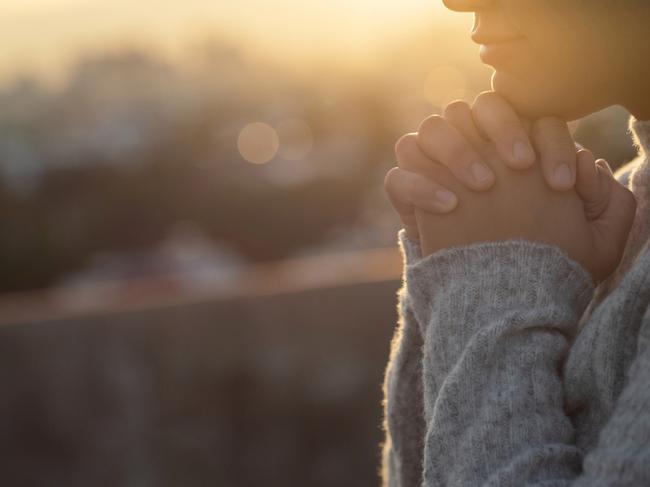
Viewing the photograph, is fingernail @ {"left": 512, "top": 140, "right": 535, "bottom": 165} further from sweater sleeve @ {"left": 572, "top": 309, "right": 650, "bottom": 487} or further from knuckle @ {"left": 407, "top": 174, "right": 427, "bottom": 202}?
sweater sleeve @ {"left": 572, "top": 309, "right": 650, "bottom": 487}

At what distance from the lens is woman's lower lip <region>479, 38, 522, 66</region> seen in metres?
1.11

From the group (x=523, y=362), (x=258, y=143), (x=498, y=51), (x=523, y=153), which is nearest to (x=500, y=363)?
(x=523, y=362)

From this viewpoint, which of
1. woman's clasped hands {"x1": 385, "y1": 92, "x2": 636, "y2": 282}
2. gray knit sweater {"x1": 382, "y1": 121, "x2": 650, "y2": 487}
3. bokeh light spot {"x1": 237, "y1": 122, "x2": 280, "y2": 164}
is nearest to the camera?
gray knit sweater {"x1": 382, "y1": 121, "x2": 650, "y2": 487}

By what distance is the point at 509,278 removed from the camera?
3.60 feet

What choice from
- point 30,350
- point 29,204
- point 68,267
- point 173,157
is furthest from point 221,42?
point 30,350

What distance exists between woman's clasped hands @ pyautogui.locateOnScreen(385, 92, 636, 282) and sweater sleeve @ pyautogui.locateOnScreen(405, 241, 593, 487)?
3cm

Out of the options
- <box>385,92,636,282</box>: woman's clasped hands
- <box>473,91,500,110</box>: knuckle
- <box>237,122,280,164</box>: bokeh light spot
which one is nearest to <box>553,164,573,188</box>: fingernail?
<box>385,92,636,282</box>: woman's clasped hands

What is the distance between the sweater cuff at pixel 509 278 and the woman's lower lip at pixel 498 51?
8.0 inches

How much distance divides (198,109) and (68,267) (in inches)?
1109

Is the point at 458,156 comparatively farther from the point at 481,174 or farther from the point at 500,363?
the point at 500,363

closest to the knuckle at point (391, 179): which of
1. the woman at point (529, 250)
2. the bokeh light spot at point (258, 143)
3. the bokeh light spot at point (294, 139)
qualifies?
the woman at point (529, 250)

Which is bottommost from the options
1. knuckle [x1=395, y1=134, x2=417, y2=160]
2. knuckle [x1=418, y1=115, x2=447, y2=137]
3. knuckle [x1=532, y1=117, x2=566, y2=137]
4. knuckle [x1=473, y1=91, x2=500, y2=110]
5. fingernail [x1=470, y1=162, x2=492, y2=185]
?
fingernail [x1=470, y1=162, x2=492, y2=185]

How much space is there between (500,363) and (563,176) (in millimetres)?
219

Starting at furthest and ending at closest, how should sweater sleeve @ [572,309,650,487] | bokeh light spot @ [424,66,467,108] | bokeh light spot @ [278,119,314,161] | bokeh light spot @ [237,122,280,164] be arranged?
bokeh light spot @ [278,119,314,161], bokeh light spot @ [237,122,280,164], bokeh light spot @ [424,66,467,108], sweater sleeve @ [572,309,650,487]
